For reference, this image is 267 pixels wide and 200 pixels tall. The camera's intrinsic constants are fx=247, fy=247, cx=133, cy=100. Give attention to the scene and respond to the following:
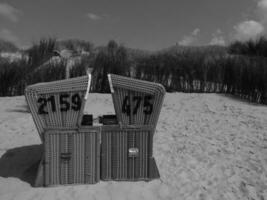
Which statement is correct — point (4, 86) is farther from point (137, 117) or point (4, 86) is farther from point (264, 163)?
point (264, 163)

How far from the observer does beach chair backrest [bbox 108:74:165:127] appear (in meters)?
2.62

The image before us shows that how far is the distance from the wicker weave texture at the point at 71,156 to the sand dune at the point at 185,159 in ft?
0.33

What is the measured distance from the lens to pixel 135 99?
2654 millimetres

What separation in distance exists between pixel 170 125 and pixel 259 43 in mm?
9442

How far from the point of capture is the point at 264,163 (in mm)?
3199

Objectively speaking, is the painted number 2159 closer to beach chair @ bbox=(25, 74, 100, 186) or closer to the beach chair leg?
beach chair @ bbox=(25, 74, 100, 186)

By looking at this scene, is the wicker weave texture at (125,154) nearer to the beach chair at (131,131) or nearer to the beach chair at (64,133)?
the beach chair at (131,131)

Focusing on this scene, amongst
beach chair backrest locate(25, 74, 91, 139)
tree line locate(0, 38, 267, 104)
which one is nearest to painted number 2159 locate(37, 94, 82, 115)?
beach chair backrest locate(25, 74, 91, 139)

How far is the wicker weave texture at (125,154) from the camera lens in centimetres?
275

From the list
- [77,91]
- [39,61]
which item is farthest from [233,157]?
[39,61]

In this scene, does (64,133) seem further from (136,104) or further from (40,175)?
(136,104)

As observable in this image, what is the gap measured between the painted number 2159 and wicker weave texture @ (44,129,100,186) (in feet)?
0.82

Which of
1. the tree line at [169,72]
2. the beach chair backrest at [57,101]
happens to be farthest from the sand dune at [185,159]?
the tree line at [169,72]

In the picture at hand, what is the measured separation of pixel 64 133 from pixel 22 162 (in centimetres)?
105
